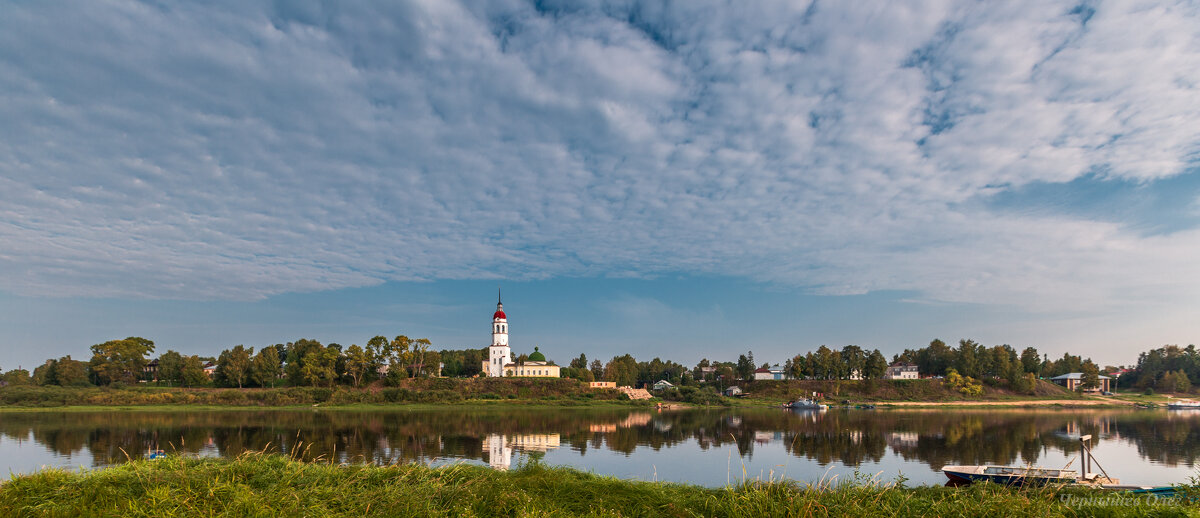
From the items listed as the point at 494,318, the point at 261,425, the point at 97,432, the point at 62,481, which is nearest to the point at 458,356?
the point at 494,318

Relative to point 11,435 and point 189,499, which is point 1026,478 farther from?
point 11,435

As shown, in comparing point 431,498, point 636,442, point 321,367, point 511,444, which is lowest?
point 636,442

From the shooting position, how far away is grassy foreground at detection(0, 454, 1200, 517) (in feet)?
30.1

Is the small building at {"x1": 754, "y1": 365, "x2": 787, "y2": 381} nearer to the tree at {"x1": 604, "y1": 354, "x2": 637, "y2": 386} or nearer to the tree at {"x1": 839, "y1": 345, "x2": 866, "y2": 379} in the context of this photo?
the tree at {"x1": 839, "y1": 345, "x2": 866, "y2": 379}

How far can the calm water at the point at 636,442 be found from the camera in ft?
85.0

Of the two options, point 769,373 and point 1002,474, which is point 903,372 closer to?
point 769,373

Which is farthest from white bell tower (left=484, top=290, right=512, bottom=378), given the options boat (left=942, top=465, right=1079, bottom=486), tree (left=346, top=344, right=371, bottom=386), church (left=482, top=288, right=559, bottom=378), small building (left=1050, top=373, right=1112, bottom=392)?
small building (left=1050, top=373, right=1112, bottom=392)

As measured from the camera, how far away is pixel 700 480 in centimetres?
2250

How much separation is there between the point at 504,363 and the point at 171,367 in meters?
49.6

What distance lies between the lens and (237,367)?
256 ft

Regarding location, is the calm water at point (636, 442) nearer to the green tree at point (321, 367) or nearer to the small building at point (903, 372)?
the green tree at point (321, 367)

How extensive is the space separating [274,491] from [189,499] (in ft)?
4.67

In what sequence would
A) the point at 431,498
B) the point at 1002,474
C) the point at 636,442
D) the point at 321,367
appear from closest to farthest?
1. the point at 431,498
2. the point at 1002,474
3. the point at 636,442
4. the point at 321,367

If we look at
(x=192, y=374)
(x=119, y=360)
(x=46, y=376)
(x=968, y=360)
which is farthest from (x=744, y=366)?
(x=46, y=376)
